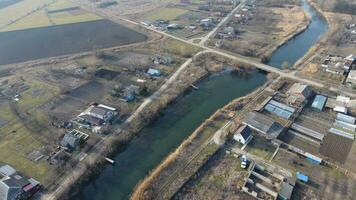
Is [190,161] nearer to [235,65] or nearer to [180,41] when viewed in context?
[235,65]

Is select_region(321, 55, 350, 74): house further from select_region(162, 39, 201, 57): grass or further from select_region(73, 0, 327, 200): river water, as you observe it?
select_region(162, 39, 201, 57): grass

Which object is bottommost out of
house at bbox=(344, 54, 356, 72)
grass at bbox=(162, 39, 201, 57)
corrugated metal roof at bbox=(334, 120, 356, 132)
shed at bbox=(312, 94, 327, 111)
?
corrugated metal roof at bbox=(334, 120, 356, 132)

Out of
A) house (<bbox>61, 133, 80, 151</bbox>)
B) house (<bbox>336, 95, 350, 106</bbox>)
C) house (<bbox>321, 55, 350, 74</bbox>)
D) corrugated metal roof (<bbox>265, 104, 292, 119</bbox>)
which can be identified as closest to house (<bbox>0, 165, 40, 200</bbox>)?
house (<bbox>61, 133, 80, 151</bbox>)

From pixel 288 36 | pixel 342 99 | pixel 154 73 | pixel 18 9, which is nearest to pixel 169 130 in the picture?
pixel 154 73

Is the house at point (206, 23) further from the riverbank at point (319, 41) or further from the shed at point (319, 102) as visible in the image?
the shed at point (319, 102)

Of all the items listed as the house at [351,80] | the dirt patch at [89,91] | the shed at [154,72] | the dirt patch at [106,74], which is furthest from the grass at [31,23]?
the house at [351,80]

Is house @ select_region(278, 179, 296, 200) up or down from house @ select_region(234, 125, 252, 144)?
down

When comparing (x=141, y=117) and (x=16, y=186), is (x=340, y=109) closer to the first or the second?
(x=141, y=117)

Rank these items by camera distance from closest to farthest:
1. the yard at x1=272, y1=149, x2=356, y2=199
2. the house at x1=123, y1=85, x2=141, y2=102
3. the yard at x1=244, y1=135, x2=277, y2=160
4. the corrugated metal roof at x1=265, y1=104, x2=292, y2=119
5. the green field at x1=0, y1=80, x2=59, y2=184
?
the yard at x1=272, y1=149, x2=356, y2=199 < the green field at x1=0, y1=80, x2=59, y2=184 < the yard at x1=244, y1=135, x2=277, y2=160 < the corrugated metal roof at x1=265, y1=104, x2=292, y2=119 < the house at x1=123, y1=85, x2=141, y2=102

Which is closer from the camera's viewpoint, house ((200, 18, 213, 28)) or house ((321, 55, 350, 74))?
house ((321, 55, 350, 74))
